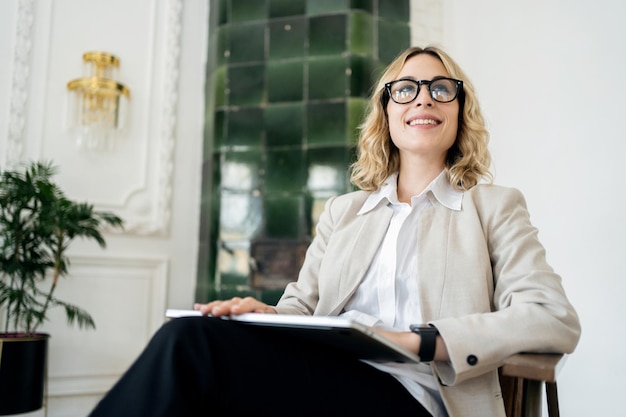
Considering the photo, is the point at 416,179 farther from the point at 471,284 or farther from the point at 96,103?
the point at 96,103

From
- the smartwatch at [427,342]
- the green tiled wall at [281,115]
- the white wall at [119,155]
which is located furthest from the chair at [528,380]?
the white wall at [119,155]

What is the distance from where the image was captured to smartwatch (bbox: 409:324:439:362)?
1.12m

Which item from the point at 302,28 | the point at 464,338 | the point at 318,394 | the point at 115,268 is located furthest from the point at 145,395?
the point at 302,28

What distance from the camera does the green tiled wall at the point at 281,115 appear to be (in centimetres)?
335

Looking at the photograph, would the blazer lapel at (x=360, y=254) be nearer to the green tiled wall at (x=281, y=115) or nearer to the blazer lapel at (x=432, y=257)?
the blazer lapel at (x=432, y=257)

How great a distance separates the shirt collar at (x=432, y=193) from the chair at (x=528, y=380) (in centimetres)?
42

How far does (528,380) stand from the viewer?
1152mm

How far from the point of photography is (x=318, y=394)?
103 cm

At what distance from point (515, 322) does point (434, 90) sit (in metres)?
0.67

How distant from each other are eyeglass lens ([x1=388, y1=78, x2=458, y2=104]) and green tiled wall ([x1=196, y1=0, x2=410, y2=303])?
1735mm

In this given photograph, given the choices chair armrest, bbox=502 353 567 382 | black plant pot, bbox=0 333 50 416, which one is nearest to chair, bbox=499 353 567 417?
chair armrest, bbox=502 353 567 382

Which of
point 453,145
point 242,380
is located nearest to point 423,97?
point 453,145

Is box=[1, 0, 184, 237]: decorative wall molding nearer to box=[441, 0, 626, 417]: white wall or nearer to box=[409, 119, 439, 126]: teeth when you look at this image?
box=[441, 0, 626, 417]: white wall

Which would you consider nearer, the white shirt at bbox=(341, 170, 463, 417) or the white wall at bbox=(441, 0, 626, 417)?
the white shirt at bbox=(341, 170, 463, 417)
